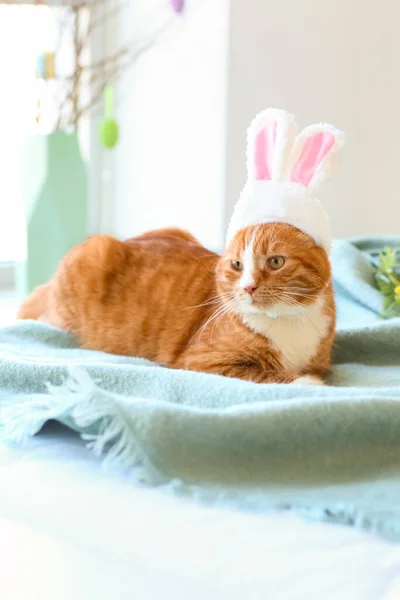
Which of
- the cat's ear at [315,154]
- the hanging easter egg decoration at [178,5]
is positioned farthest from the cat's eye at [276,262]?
the hanging easter egg decoration at [178,5]

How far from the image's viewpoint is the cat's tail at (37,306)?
1.59m

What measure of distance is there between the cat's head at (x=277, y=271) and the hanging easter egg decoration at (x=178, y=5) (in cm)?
129

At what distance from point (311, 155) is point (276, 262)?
18 cm

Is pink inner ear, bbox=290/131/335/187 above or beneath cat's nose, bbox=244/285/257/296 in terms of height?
above

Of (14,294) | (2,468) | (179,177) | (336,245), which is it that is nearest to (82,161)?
(179,177)

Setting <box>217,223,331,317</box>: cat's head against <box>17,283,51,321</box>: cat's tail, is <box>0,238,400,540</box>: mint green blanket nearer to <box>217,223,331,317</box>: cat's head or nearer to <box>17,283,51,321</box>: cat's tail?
<box>217,223,331,317</box>: cat's head

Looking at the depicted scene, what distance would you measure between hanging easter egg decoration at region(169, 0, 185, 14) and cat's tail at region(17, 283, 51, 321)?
1.07m

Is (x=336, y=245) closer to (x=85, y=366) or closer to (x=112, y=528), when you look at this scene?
(x=85, y=366)

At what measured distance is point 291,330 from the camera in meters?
1.23

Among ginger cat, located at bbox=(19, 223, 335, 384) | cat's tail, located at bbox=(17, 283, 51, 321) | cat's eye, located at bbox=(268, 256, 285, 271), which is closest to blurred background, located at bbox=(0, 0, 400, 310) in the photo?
cat's tail, located at bbox=(17, 283, 51, 321)

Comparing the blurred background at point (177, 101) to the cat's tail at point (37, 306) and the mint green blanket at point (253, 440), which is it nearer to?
the cat's tail at point (37, 306)

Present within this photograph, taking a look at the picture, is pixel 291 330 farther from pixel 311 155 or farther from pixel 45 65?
pixel 45 65

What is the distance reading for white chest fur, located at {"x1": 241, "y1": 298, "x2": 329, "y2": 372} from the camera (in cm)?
122

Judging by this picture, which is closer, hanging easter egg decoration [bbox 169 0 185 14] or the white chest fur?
the white chest fur
